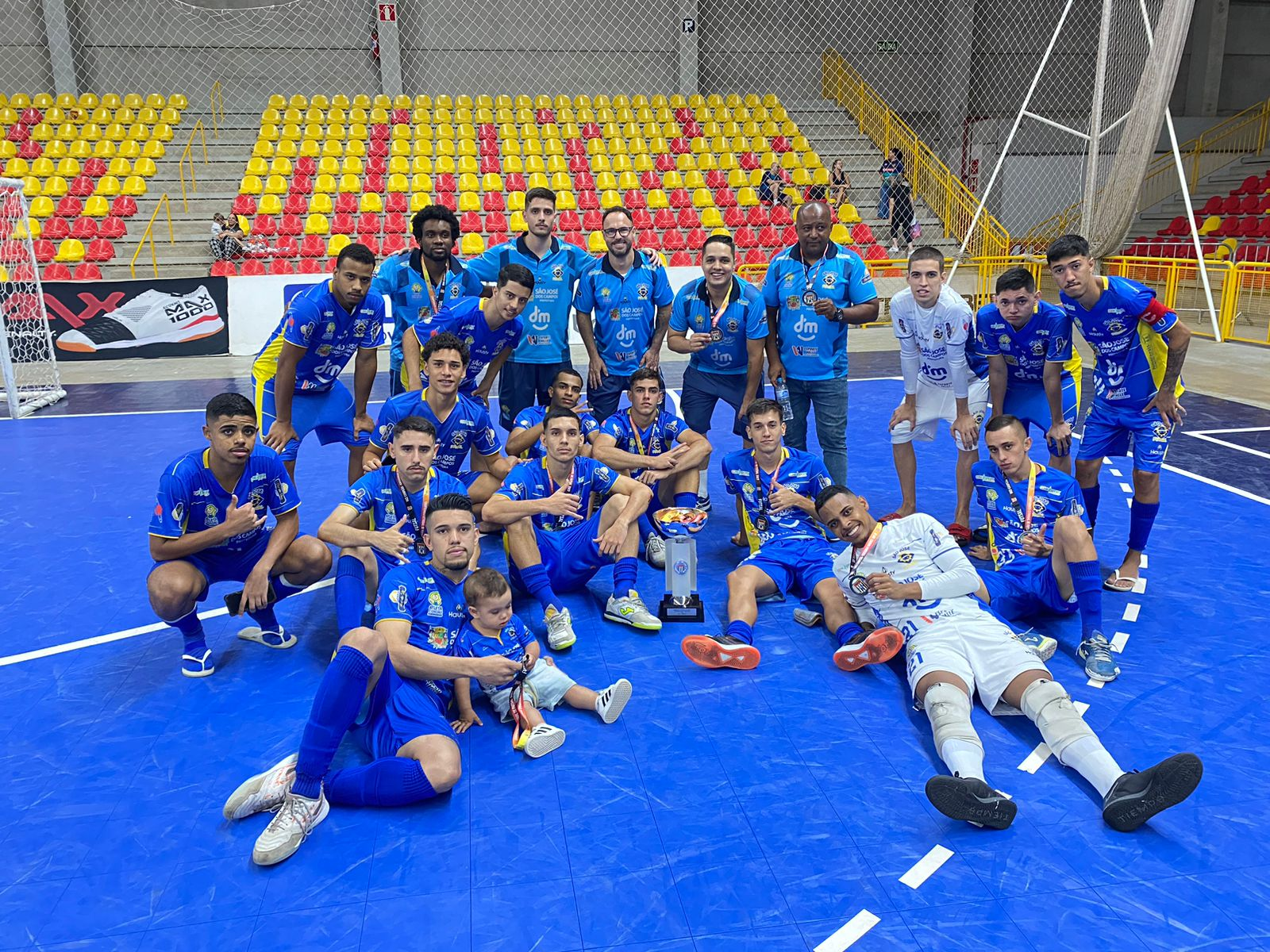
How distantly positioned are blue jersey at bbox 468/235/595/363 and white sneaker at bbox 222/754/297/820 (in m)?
4.55

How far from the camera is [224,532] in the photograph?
514 cm

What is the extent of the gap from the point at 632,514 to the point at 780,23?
69.3 feet

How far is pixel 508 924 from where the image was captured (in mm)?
3336

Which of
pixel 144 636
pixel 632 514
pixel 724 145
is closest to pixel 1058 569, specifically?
pixel 632 514

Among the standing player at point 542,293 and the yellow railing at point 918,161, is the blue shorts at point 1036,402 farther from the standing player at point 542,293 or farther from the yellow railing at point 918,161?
the yellow railing at point 918,161

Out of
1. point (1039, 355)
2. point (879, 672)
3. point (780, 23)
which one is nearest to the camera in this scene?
point (879, 672)

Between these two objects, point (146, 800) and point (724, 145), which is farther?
point (724, 145)

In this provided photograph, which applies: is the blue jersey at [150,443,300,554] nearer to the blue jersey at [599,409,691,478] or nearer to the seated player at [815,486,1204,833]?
the blue jersey at [599,409,691,478]

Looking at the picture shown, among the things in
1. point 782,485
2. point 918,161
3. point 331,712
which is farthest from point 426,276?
point 918,161

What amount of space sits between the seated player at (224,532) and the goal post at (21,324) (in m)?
7.73

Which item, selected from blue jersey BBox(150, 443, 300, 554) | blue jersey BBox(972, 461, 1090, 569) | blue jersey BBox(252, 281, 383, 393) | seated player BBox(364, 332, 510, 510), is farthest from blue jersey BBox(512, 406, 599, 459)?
blue jersey BBox(972, 461, 1090, 569)

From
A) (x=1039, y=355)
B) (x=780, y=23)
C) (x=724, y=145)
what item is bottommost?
(x=1039, y=355)

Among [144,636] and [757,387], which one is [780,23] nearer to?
[757,387]

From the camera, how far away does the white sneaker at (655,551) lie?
22.0 feet
